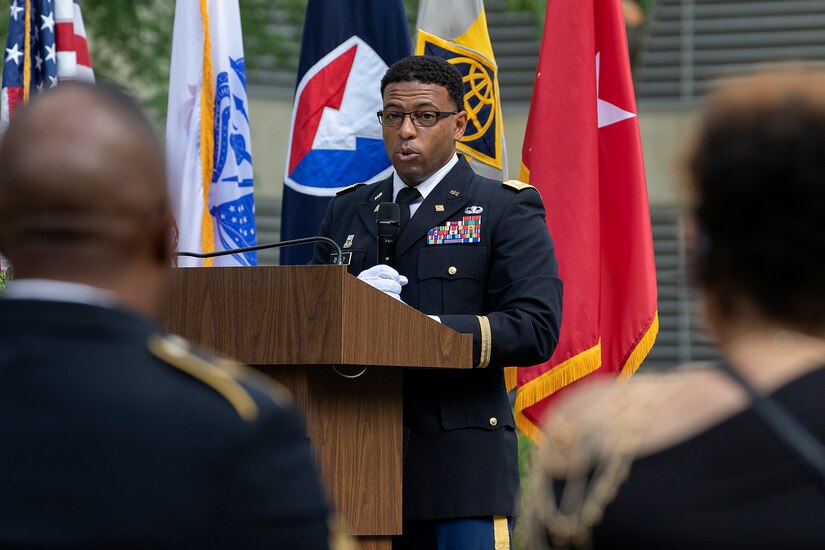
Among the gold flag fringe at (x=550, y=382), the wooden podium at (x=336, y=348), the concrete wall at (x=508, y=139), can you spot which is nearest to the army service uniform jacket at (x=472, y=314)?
the wooden podium at (x=336, y=348)

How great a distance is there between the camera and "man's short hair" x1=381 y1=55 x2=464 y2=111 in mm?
3953

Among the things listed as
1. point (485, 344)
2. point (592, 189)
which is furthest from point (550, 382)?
point (485, 344)

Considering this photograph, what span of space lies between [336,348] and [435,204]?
990 mm

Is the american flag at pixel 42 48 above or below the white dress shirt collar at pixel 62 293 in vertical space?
below

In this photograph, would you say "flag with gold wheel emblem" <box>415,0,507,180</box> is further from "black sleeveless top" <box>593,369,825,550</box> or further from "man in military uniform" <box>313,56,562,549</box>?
"black sleeveless top" <box>593,369,825,550</box>

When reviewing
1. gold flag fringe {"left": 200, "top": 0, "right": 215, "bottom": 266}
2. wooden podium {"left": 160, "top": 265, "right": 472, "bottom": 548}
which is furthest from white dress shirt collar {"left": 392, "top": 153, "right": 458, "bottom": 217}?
gold flag fringe {"left": 200, "top": 0, "right": 215, "bottom": 266}

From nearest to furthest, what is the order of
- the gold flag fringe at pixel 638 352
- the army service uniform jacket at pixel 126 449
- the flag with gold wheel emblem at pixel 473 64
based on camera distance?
the army service uniform jacket at pixel 126 449 → the gold flag fringe at pixel 638 352 → the flag with gold wheel emblem at pixel 473 64

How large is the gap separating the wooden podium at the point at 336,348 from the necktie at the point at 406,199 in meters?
0.70

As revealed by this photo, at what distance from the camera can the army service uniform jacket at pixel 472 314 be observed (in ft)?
11.3

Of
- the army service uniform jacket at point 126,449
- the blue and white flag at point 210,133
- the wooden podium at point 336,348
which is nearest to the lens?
the army service uniform jacket at point 126,449

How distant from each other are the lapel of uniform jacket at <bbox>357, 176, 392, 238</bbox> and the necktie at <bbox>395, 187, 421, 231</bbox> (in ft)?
0.13

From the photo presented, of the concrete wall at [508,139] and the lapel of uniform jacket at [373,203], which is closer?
the lapel of uniform jacket at [373,203]

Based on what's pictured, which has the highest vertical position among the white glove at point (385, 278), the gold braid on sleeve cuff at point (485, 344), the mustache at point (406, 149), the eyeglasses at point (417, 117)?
the eyeglasses at point (417, 117)

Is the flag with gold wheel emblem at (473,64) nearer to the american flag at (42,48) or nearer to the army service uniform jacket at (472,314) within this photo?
the army service uniform jacket at (472,314)
